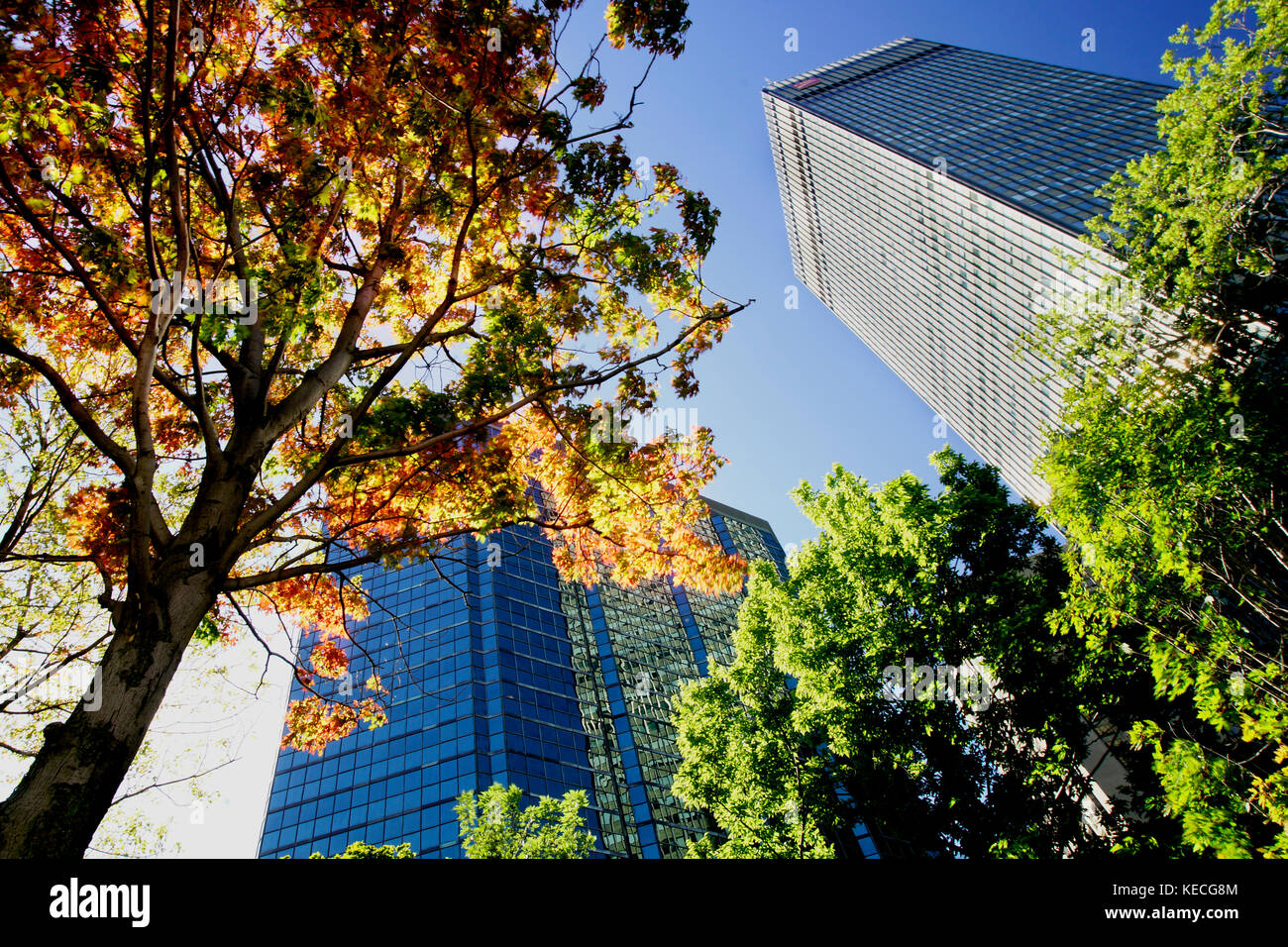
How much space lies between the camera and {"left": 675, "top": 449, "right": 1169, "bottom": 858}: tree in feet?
33.1

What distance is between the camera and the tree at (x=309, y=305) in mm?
4133

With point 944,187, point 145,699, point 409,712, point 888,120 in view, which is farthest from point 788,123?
point 145,699

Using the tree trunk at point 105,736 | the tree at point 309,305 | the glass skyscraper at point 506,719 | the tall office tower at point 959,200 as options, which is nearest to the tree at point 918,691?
the tree at point 309,305

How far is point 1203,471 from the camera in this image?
29.4 feet

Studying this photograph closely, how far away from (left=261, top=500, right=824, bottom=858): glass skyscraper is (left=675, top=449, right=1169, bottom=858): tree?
18485 millimetres

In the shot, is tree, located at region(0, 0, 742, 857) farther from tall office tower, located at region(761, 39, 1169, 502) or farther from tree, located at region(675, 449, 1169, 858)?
tall office tower, located at region(761, 39, 1169, 502)

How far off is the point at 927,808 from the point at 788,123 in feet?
295

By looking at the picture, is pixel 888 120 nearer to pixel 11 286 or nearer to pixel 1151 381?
pixel 1151 381

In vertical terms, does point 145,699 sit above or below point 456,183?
below

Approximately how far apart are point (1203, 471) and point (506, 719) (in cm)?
3589

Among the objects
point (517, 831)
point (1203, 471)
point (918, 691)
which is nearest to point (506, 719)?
point (517, 831)

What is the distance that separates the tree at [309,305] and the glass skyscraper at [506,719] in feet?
76.2

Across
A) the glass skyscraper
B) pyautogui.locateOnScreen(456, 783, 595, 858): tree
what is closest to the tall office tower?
the glass skyscraper

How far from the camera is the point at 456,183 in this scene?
695 centimetres
